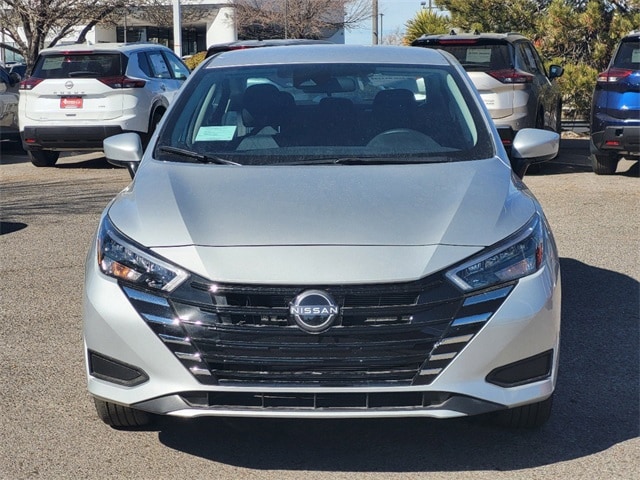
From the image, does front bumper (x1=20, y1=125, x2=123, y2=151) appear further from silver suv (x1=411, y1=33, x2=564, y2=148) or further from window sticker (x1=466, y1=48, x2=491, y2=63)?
window sticker (x1=466, y1=48, x2=491, y2=63)

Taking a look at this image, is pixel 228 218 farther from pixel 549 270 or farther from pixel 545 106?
pixel 545 106

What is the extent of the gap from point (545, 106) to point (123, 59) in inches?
225

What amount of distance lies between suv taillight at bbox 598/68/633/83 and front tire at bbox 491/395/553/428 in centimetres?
862

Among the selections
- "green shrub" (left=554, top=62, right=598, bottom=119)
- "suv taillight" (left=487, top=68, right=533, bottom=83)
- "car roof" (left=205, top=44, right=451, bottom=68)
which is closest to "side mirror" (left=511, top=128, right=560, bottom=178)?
"car roof" (left=205, top=44, right=451, bottom=68)

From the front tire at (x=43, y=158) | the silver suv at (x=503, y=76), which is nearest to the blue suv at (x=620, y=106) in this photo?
the silver suv at (x=503, y=76)

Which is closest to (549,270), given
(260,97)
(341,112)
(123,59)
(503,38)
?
(341,112)

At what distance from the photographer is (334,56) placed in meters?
5.81

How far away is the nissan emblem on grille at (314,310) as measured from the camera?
3.80 metres

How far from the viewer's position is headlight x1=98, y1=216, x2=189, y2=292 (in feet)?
12.9

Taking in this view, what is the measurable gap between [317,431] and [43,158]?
11.5m

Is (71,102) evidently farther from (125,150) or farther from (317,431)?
(317,431)

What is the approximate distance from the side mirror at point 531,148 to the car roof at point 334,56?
0.66 meters

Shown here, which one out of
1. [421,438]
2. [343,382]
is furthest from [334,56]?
[343,382]

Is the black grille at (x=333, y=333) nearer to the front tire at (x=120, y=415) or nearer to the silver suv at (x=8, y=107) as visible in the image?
the front tire at (x=120, y=415)
